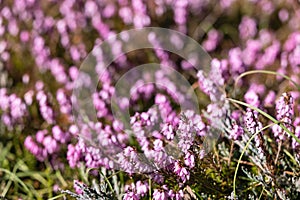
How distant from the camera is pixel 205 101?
392 cm

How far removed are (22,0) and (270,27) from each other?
2.15 m

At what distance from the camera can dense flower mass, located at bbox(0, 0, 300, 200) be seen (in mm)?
2482

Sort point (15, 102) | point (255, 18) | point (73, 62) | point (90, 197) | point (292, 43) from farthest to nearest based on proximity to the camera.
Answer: point (255, 18) → point (73, 62) → point (292, 43) → point (15, 102) → point (90, 197)

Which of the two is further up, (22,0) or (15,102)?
(22,0)

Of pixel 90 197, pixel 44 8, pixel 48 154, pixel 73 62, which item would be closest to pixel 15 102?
pixel 48 154

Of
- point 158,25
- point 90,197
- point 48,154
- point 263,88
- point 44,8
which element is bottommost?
point 90,197

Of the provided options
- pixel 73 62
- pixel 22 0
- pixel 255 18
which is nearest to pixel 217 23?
pixel 255 18

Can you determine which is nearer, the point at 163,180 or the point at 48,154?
the point at 163,180

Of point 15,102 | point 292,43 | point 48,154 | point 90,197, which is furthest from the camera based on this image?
point 292,43

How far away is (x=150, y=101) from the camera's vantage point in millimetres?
4039

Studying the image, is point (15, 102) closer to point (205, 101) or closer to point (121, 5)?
point (205, 101)

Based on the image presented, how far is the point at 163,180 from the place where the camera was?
250cm

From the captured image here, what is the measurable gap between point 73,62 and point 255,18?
64.9 inches

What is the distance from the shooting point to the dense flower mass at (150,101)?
2.48 meters
